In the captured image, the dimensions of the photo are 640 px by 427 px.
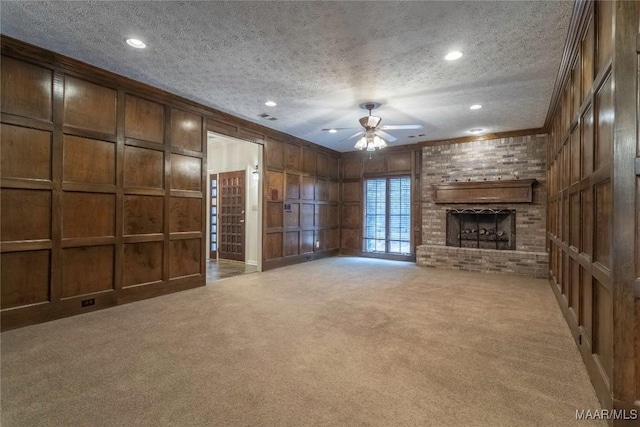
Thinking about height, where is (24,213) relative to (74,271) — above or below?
above

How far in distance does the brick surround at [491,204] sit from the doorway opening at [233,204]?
13.0 ft

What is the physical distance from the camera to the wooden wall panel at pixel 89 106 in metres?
3.60

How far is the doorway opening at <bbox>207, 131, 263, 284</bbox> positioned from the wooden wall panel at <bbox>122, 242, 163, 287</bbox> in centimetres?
225

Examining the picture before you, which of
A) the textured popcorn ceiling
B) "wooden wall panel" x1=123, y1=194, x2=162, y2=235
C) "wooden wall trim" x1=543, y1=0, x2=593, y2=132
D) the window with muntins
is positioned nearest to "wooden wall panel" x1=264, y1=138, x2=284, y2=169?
the textured popcorn ceiling

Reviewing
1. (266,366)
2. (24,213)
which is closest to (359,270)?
(266,366)

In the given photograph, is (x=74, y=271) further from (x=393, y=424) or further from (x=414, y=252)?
(x=414, y=252)

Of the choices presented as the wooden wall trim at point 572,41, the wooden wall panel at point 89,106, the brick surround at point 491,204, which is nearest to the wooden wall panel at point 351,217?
the brick surround at point 491,204

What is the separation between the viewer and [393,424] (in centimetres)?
180

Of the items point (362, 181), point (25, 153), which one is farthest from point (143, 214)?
point (362, 181)

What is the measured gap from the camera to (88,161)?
3758mm

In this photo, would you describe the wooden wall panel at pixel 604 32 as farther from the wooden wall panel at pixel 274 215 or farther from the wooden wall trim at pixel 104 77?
the wooden wall panel at pixel 274 215

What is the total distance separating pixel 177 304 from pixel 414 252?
553 cm

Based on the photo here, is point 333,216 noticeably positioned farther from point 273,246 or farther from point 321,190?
point 273,246

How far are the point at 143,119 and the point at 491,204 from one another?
6.68 metres
